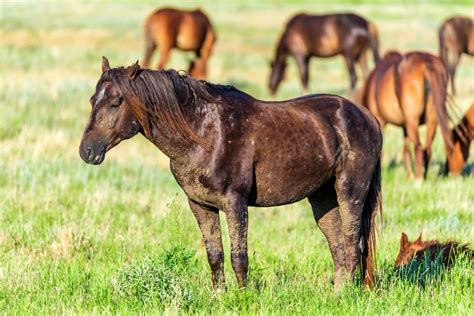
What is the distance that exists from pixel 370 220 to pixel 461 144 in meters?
6.32

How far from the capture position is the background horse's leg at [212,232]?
222 inches

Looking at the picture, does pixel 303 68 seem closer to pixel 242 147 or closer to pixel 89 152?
pixel 242 147

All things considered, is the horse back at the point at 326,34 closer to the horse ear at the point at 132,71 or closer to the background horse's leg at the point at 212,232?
the background horse's leg at the point at 212,232

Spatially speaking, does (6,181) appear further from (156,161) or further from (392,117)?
(392,117)

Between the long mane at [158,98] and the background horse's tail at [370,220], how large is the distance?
63.3 inches

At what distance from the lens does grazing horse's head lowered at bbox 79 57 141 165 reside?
5.15m

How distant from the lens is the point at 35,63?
75.6ft

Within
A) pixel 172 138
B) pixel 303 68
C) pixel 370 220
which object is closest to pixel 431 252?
pixel 370 220

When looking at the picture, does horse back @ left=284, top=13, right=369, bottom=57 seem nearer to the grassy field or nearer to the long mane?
the grassy field

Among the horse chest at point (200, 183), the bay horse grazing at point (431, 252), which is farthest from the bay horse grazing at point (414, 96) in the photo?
the horse chest at point (200, 183)

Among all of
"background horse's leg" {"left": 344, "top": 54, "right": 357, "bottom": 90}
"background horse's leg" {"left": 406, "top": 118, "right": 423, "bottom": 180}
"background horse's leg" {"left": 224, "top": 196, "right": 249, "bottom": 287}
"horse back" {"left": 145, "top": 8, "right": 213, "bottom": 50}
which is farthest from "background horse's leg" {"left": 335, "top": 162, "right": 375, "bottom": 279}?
"background horse's leg" {"left": 344, "top": 54, "right": 357, "bottom": 90}

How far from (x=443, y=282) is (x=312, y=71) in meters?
26.3

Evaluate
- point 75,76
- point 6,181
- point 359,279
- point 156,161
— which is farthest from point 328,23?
point 359,279

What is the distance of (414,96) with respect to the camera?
11.7 metres
